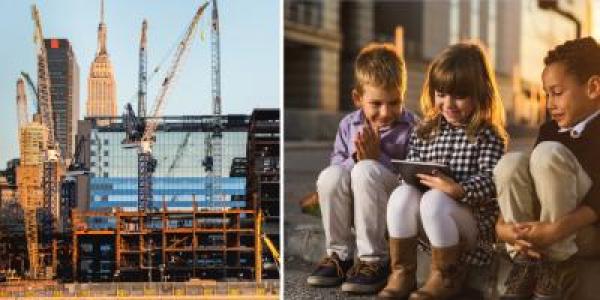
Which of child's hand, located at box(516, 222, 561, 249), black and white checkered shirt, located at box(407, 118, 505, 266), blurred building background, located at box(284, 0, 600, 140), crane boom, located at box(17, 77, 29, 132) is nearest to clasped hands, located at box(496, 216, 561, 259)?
child's hand, located at box(516, 222, 561, 249)

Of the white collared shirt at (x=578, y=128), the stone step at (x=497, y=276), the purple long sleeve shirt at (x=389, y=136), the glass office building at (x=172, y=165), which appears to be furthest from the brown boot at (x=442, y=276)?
the glass office building at (x=172, y=165)

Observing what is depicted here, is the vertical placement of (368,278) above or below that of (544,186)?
below

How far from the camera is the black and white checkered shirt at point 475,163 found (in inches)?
123

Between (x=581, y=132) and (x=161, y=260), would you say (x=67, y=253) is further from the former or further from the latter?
(x=581, y=132)

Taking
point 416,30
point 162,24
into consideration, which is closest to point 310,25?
point 416,30

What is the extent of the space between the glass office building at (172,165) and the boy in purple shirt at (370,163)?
0.40 metres

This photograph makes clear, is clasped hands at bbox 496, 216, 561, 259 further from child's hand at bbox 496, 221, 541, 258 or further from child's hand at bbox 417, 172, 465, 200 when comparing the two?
child's hand at bbox 417, 172, 465, 200

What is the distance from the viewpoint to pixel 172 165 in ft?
11.9

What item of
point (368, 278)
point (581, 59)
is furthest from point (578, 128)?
point (368, 278)

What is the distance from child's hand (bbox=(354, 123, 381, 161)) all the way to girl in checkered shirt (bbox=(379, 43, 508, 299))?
0.56 ft

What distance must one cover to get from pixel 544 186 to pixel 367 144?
0.65m

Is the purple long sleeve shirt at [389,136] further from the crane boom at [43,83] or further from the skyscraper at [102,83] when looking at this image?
the crane boom at [43,83]

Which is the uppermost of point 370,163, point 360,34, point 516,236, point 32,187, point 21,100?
point 360,34

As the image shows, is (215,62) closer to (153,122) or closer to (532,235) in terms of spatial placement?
(153,122)
